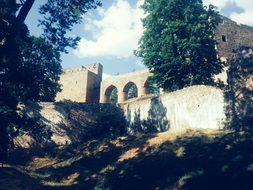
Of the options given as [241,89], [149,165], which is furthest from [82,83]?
[149,165]

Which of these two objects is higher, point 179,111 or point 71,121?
Result: point 179,111

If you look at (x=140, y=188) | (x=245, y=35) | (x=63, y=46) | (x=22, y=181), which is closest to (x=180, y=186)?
(x=140, y=188)

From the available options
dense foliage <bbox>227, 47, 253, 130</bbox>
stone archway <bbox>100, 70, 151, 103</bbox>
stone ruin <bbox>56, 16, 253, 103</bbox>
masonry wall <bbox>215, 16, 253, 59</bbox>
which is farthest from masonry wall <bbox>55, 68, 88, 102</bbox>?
dense foliage <bbox>227, 47, 253, 130</bbox>

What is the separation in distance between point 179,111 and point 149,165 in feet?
18.4

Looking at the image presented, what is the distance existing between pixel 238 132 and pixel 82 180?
772 centimetres

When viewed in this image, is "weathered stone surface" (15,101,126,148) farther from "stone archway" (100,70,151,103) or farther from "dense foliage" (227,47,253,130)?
"stone archway" (100,70,151,103)

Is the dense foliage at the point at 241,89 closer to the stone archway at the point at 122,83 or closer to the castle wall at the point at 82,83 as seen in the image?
the stone archway at the point at 122,83

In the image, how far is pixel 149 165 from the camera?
15.8 m

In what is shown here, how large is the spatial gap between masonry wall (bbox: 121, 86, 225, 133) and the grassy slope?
52.7 inches

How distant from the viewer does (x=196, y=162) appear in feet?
48.3

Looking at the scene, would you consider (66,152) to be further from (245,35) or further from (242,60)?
(245,35)

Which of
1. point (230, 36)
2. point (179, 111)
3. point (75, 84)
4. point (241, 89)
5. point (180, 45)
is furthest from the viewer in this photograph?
point (75, 84)

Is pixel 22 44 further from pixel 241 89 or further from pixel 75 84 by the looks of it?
pixel 75 84

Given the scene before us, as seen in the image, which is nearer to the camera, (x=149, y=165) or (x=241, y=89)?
(x=149, y=165)
